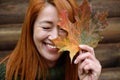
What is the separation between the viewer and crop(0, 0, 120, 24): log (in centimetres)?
278

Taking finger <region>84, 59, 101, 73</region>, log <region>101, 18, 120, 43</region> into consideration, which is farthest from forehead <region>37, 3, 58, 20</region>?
log <region>101, 18, 120, 43</region>

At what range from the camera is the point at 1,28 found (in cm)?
280

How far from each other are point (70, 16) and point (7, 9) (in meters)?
1.43

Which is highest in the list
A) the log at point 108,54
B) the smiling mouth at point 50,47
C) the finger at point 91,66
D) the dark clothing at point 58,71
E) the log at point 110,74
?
the smiling mouth at point 50,47

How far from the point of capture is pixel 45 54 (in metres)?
1.55

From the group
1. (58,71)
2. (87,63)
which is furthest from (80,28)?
(58,71)

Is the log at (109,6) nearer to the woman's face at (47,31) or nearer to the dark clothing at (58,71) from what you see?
the dark clothing at (58,71)

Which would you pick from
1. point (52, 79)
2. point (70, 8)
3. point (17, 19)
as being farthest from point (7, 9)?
point (70, 8)

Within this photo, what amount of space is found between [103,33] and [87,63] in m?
1.42

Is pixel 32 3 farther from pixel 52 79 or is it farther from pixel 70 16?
pixel 52 79

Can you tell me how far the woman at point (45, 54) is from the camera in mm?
1460

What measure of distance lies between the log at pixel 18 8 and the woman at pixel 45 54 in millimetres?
1153

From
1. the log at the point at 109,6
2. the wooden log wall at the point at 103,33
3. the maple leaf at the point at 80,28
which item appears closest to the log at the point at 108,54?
the wooden log wall at the point at 103,33

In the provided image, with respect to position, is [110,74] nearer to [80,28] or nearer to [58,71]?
[58,71]
